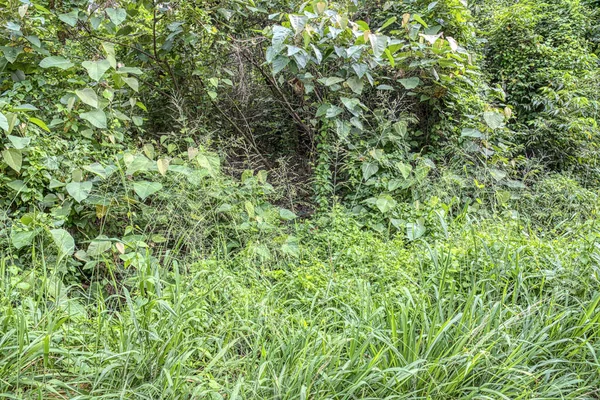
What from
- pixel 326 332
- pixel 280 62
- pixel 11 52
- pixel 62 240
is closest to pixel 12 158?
pixel 62 240

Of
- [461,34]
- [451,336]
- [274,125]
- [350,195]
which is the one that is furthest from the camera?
[274,125]

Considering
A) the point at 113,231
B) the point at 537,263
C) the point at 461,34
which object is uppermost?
the point at 461,34

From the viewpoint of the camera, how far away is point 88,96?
2.35m

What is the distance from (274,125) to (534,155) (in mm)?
2319

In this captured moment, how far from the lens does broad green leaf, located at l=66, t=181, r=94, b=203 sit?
→ 6.95 ft

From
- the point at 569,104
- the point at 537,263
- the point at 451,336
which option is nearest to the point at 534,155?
the point at 569,104

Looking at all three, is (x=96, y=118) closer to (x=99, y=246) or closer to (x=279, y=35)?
(x=99, y=246)

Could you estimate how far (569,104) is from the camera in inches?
146

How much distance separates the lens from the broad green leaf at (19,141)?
203 centimetres

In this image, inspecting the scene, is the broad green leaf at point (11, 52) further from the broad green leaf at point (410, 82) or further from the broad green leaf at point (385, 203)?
the broad green leaf at point (410, 82)

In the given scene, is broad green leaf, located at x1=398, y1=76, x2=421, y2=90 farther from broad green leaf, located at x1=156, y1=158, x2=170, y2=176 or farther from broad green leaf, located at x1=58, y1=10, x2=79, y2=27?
broad green leaf, located at x1=58, y1=10, x2=79, y2=27

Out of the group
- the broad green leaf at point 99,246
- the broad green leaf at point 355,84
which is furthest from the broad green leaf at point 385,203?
the broad green leaf at point 99,246

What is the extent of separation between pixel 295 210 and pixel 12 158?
1.72 m

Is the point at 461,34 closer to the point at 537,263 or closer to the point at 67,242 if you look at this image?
the point at 537,263
